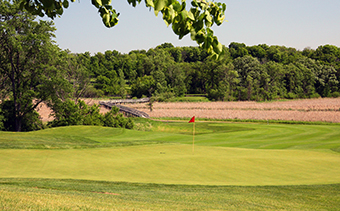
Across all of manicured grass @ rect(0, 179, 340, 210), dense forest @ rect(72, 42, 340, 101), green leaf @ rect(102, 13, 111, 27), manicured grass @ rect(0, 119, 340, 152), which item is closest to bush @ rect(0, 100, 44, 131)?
manicured grass @ rect(0, 119, 340, 152)

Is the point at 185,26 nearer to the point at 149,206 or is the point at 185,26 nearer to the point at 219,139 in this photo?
the point at 149,206

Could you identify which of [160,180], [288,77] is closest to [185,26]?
[160,180]

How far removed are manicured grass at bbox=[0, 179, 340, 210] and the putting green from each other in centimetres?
91

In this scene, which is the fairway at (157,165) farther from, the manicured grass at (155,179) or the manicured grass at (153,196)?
the manicured grass at (153,196)

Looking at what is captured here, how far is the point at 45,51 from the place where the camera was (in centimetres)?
3198

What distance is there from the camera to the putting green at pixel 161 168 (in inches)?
432

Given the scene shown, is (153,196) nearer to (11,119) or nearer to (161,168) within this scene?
(161,168)

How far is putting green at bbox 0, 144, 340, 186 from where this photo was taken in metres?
11.0

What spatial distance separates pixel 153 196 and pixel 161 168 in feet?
12.9

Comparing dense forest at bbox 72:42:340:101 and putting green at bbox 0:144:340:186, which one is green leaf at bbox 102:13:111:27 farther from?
dense forest at bbox 72:42:340:101

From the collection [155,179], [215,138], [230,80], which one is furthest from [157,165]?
[230,80]

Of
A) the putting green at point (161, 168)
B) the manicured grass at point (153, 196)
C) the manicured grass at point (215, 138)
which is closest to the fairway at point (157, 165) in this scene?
the putting green at point (161, 168)

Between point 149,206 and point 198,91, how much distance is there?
105 metres

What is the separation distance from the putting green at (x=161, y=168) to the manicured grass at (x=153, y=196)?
35.7 inches
